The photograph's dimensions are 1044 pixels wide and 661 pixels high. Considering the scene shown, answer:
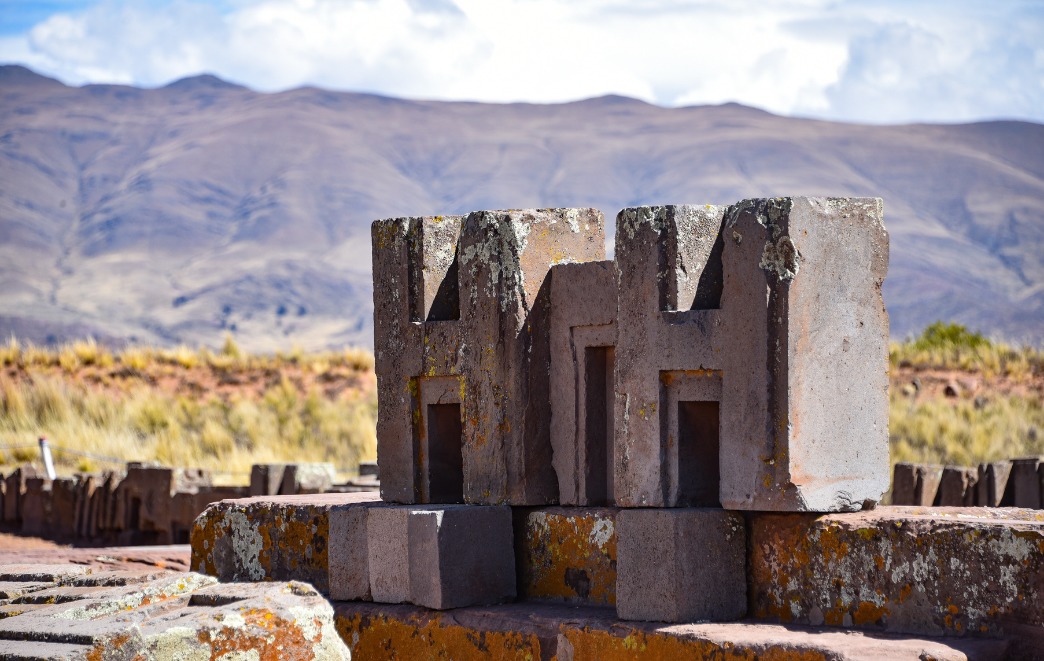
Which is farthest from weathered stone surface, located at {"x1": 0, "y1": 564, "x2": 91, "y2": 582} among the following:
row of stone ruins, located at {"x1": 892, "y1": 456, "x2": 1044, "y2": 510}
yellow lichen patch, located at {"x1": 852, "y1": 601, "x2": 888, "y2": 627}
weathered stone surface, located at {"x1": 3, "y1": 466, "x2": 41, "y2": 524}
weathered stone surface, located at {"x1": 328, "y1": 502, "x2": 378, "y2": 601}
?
weathered stone surface, located at {"x1": 3, "y1": 466, "x2": 41, "y2": 524}

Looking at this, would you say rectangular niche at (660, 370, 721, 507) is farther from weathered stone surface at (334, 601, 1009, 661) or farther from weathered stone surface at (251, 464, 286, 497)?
weathered stone surface at (251, 464, 286, 497)

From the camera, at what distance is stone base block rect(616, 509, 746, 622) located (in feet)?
18.9

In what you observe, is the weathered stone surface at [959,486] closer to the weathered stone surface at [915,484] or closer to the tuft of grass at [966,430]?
the weathered stone surface at [915,484]

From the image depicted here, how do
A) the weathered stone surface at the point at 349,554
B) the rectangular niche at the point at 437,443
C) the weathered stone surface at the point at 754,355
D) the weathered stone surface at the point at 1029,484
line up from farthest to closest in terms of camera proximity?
1. the weathered stone surface at the point at 1029,484
2. the rectangular niche at the point at 437,443
3. the weathered stone surface at the point at 349,554
4. the weathered stone surface at the point at 754,355

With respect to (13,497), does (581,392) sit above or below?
above

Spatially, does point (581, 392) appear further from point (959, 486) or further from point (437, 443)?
point (959, 486)

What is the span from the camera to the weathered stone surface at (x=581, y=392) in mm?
6418

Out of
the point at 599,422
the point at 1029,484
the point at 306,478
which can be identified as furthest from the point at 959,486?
the point at 599,422

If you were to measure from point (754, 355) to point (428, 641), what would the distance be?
6.73 feet

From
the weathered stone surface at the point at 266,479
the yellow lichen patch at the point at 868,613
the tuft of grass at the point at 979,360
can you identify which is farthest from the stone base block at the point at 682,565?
the tuft of grass at the point at 979,360

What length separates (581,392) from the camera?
6445 millimetres

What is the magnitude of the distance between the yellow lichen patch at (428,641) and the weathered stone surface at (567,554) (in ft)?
1.47

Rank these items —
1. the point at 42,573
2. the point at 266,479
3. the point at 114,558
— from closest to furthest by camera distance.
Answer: the point at 42,573 < the point at 114,558 < the point at 266,479

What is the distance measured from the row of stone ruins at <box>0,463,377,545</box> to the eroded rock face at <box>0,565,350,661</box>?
602 cm
